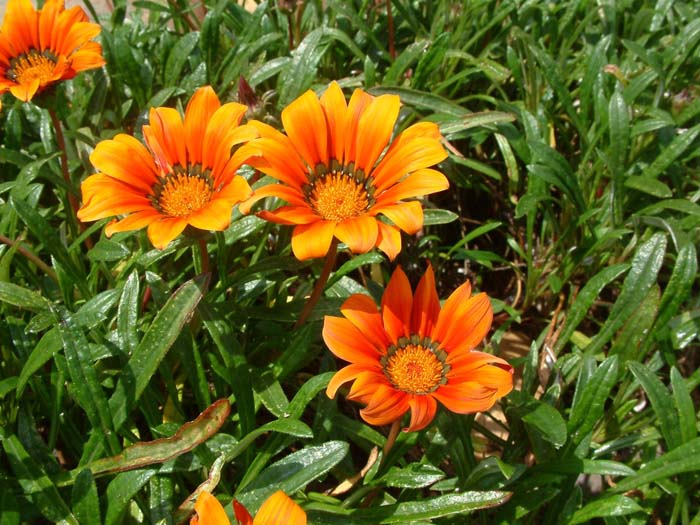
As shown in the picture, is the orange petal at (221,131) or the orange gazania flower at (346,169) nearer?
the orange gazania flower at (346,169)

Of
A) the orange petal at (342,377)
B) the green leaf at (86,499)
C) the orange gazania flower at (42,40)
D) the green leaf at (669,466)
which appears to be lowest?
the green leaf at (669,466)

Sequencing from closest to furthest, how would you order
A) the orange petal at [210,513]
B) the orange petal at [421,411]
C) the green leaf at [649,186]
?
the orange petal at [210,513] → the orange petal at [421,411] → the green leaf at [649,186]

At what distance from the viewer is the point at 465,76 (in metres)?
3.03

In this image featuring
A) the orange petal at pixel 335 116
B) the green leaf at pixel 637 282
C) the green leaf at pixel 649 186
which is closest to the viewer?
the orange petal at pixel 335 116

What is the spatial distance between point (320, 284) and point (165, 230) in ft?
1.38

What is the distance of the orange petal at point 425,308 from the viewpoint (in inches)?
70.3

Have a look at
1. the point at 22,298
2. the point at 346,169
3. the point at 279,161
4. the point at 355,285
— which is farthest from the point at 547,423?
the point at 22,298

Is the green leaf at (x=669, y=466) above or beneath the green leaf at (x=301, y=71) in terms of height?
beneath

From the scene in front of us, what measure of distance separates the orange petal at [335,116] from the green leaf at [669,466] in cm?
113

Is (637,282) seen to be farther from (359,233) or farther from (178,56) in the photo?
(178,56)

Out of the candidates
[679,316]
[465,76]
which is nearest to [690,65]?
[465,76]

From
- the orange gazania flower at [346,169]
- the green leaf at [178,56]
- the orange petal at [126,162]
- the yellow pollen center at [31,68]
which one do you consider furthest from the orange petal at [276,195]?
the green leaf at [178,56]

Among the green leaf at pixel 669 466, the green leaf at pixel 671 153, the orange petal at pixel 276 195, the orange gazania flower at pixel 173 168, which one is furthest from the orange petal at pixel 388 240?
the green leaf at pixel 671 153

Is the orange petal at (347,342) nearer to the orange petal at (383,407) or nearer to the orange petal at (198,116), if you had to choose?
the orange petal at (383,407)
